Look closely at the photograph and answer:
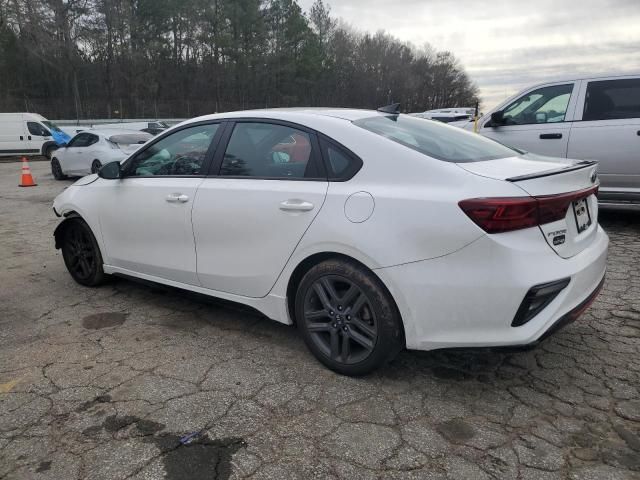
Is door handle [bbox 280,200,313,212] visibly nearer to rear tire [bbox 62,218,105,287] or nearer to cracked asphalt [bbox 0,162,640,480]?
cracked asphalt [bbox 0,162,640,480]

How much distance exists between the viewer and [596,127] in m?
6.26

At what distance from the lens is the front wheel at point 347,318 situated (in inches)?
109

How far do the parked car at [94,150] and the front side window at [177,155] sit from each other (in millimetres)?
8902

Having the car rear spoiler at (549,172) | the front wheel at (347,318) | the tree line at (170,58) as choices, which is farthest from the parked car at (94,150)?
the tree line at (170,58)

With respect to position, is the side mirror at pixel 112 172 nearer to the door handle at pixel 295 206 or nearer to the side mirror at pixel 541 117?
the door handle at pixel 295 206

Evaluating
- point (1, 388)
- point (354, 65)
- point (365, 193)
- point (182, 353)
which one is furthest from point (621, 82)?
point (354, 65)

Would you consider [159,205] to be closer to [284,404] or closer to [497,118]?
[284,404]

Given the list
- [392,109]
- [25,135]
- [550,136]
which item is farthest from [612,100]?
[25,135]

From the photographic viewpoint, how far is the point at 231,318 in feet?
13.1

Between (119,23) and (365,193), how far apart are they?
139 feet

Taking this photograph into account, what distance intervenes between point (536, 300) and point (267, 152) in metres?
1.85

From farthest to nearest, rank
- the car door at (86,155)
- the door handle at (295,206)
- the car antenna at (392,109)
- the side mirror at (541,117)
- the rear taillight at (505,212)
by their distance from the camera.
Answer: the car door at (86,155) → the side mirror at (541,117) → the car antenna at (392,109) → the door handle at (295,206) → the rear taillight at (505,212)

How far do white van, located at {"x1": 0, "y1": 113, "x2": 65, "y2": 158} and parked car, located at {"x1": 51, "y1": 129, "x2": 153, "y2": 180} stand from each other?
Answer: 8.62 metres

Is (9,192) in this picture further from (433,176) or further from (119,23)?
(119,23)
